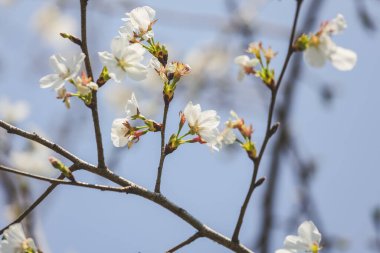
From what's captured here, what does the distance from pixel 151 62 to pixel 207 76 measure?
3430mm

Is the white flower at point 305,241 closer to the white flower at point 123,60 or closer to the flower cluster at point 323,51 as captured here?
the flower cluster at point 323,51

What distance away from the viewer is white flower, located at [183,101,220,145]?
1.50m

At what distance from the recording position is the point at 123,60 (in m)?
1.33

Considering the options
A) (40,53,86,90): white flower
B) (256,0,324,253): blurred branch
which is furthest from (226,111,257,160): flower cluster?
(256,0,324,253): blurred branch

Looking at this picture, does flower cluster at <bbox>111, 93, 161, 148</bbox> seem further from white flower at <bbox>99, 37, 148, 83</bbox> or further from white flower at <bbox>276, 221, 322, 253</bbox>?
white flower at <bbox>276, 221, 322, 253</bbox>

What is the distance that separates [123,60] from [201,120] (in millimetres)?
310

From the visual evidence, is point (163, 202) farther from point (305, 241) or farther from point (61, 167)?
point (305, 241)

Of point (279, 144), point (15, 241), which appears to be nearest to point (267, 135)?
point (15, 241)

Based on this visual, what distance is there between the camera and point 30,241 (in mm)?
1340

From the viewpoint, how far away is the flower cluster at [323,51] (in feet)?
4.19

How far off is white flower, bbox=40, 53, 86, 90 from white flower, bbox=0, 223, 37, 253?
36 cm

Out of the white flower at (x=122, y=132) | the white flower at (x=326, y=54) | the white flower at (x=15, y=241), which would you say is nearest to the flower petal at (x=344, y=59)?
the white flower at (x=326, y=54)

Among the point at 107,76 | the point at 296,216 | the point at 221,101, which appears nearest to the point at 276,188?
the point at 296,216

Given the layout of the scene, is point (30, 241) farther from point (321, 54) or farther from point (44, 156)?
point (44, 156)
